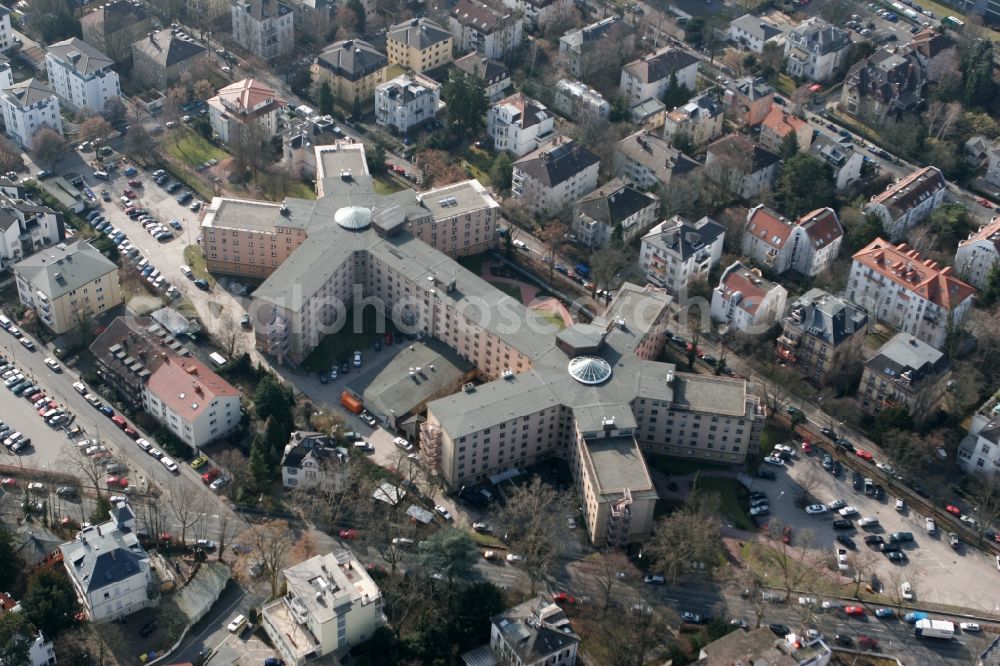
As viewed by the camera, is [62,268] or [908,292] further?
[908,292]

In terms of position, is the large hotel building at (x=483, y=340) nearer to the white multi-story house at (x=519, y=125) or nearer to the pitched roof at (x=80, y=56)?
the white multi-story house at (x=519, y=125)

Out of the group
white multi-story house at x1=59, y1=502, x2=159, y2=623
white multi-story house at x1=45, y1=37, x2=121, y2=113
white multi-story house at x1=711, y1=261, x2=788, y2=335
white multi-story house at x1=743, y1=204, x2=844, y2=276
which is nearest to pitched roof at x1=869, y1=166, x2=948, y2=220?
white multi-story house at x1=743, y1=204, x2=844, y2=276

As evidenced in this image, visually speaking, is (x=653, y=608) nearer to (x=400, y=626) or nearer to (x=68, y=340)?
(x=400, y=626)

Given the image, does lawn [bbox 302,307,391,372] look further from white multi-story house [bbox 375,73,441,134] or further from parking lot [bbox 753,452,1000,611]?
parking lot [bbox 753,452,1000,611]

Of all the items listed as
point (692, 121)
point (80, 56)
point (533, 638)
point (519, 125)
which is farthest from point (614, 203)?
point (80, 56)

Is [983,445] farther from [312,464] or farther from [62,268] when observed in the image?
[62,268]

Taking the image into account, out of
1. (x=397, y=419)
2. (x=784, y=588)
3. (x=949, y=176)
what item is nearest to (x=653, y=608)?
(x=784, y=588)

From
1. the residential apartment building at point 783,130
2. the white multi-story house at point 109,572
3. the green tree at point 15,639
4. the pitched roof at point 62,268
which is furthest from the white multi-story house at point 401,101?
the green tree at point 15,639
